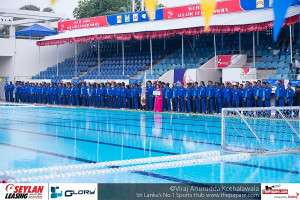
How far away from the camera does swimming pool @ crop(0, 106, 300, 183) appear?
680cm

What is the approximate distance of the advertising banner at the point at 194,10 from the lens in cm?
2539

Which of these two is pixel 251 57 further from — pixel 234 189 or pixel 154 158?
pixel 234 189

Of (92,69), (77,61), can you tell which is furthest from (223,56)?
(77,61)

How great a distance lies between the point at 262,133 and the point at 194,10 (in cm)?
1557

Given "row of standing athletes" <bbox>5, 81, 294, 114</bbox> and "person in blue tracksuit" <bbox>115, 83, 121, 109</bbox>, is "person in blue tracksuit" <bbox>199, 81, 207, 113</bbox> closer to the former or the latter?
"row of standing athletes" <bbox>5, 81, 294, 114</bbox>

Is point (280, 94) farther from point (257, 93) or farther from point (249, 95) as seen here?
point (249, 95)

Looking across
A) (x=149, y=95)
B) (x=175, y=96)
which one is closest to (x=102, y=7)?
(x=149, y=95)

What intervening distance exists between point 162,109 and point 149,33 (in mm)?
5721

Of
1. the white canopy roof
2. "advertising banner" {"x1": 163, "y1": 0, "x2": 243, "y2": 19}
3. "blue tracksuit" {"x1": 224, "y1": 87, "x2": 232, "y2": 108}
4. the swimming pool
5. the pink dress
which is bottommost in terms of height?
the swimming pool

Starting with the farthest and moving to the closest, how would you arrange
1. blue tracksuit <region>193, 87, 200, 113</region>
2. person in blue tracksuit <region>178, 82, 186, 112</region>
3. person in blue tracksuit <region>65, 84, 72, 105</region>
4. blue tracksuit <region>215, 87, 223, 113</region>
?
person in blue tracksuit <region>65, 84, 72, 105</region> < person in blue tracksuit <region>178, 82, 186, 112</region> < blue tracksuit <region>193, 87, 200, 113</region> < blue tracksuit <region>215, 87, 223, 113</region>

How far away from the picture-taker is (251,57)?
24266 mm

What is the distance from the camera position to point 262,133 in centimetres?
1296

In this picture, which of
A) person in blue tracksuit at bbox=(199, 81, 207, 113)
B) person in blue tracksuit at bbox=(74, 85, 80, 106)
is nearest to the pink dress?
person in blue tracksuit at bbox=(199, 81, 207, 113)

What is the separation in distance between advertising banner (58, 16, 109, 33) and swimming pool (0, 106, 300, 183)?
1825 cm
